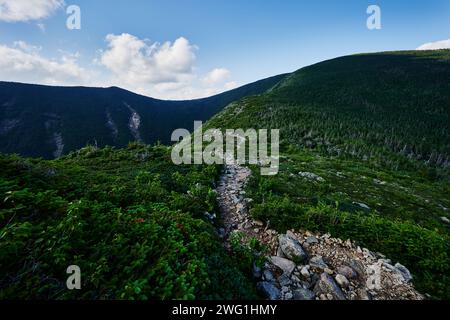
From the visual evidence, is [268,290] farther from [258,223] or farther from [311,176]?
[311,176]

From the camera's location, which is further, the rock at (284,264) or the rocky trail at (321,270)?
the rock at (284,264)

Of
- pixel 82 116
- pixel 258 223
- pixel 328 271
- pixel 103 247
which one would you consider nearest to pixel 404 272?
pixel 328 271

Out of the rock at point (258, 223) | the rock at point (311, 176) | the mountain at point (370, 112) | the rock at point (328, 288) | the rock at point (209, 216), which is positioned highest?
the mountain at point (370, 112)

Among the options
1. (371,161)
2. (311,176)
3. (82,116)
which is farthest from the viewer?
(82,116)

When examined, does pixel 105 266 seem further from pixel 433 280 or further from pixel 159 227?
pixel 433 280

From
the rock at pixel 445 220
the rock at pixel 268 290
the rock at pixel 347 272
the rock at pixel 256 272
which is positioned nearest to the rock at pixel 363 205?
the rock at pixel 445 220

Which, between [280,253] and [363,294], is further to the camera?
[280,253]

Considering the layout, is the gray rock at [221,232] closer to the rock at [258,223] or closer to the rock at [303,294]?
the rock at [258,223]
